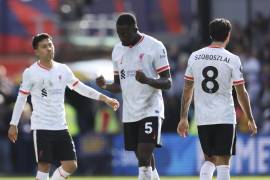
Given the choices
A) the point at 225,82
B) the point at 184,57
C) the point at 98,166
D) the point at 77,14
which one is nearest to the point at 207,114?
the point at 225,82

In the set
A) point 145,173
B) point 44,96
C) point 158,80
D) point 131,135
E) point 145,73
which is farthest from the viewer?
point 44,96

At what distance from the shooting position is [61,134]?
1400 cm

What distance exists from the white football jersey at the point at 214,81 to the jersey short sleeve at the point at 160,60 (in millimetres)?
410

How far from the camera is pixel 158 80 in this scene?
13266 millimetres

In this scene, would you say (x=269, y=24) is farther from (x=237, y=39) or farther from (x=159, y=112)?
(x=159, y=112)

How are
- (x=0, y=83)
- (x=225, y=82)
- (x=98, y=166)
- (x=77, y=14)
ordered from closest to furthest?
(x=225, y=82)
(x=98, y=166)
(x=0, y=83)
(x=77, y=14)

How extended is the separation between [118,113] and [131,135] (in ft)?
35.1

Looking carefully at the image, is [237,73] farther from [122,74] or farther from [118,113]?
[118,113]

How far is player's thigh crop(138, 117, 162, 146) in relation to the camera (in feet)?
44.0

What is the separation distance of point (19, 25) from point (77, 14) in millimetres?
5787

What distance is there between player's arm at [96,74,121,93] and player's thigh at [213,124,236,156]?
1.70 meters

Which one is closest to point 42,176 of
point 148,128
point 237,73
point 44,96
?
point 44,96

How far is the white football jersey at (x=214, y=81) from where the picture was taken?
12.9 metres

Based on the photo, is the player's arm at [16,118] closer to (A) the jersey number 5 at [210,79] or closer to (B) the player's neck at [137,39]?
(B) the player's neck at [137,39]
